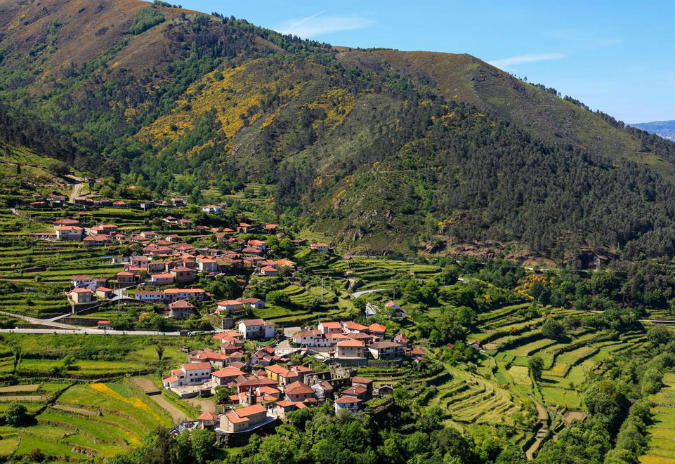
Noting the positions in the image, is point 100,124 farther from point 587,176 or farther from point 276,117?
point 587,176

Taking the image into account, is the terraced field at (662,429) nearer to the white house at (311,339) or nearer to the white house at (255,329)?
the white house at (311,339)

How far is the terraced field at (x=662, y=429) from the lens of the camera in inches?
2056

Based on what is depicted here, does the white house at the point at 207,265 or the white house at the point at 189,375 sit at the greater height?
the white house at the point at 207,265

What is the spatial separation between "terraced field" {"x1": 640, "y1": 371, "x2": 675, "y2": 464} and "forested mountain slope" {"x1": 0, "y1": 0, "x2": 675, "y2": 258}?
4270 centimetres

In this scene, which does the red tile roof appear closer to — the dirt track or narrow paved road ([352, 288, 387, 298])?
the dirt track

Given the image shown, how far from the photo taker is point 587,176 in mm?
125062

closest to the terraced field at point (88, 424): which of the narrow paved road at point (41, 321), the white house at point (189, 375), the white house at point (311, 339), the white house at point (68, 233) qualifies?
the white house at point (189, 375)

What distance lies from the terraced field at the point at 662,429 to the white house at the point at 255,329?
3214cm

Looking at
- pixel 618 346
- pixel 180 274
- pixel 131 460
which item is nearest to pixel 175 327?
pixel 180 274

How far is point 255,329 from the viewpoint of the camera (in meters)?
63.4

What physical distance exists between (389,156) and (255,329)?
236ft

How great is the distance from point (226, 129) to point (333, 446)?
139827mm

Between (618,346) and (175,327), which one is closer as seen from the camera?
(175,327)

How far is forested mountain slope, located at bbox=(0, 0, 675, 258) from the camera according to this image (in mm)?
112438
